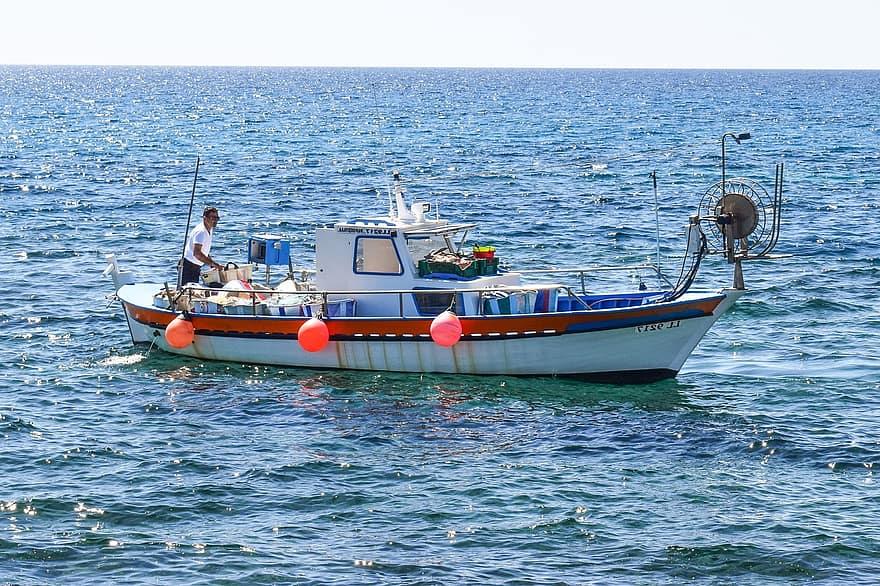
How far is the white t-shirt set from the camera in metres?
26.6

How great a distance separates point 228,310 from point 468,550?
408 inches

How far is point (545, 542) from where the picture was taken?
17.2m

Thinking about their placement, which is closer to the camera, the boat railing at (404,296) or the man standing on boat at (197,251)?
the boat railing at (404,296)

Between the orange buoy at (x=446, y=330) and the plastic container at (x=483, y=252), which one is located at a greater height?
the plastic container at (x=483, y=252)

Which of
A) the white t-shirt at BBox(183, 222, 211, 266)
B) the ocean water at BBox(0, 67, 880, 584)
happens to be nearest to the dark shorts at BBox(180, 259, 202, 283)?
the white t-shirt at BBox(183, 222, 211, 266)

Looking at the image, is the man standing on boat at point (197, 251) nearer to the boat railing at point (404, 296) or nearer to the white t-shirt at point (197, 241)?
the white t-shirt at point (197, 241)

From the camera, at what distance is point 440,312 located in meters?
24.7

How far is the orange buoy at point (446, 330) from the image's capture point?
2345cm

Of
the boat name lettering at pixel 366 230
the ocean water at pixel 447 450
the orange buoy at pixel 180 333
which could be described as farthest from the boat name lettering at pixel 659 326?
the orange buoy at pixel 180 333

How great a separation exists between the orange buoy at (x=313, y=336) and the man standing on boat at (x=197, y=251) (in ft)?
10.6

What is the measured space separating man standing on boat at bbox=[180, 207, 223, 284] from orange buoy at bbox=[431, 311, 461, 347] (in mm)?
5540

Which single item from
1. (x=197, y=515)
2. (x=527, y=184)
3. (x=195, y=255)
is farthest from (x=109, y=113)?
(x=197, y=515)

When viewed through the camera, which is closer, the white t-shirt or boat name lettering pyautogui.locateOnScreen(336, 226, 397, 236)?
boat name lettering pyautogui.locateOnScreen(336, 226, 397, 236)

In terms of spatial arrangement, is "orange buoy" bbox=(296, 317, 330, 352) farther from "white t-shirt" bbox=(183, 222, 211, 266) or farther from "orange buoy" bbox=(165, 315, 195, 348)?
"white t-shirt" bbox=(183, 222, 211, 266)
